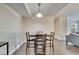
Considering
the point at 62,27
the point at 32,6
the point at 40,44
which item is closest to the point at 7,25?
the point at 40,44

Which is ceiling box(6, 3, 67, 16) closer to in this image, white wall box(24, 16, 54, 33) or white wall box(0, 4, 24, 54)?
white wall box(0, 4, 24, 54)

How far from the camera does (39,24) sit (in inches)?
369

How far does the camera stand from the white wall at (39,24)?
9320mm

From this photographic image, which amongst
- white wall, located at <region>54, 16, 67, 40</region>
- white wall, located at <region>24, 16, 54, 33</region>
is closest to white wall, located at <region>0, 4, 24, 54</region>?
white wall, located at <region>24, 16, 54, 33</region>

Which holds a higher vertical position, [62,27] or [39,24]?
[39,24]

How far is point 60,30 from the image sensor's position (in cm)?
1079

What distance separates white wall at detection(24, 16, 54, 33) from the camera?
30.6 ft

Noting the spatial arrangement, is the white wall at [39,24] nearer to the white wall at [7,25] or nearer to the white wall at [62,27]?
the white wall at [62,27]

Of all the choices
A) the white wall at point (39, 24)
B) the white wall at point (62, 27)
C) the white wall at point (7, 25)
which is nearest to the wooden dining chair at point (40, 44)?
the white wall at point (7, 25)

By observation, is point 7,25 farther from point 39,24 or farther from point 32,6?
point 39,24

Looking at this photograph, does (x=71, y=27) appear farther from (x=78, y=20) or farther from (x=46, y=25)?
(x=46, y=25)

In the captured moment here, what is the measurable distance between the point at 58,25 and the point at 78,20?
5.62ft

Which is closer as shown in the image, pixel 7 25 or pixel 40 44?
pixel 7 25

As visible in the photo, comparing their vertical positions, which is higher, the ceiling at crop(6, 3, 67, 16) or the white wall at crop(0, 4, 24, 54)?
the ceiling at crop(6, 3, 67, 16)
